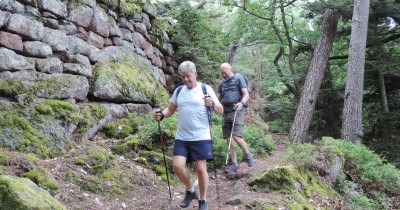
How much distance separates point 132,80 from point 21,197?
19.2 ft

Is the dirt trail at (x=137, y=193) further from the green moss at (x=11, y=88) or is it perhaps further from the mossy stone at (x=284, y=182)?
the green moss at (x=11, y=88)

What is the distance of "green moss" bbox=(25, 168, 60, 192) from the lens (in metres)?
4.59

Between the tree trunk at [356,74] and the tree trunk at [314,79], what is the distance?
1.39 m

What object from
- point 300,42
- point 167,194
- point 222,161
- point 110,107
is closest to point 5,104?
point 110,107

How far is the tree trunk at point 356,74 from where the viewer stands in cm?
1020

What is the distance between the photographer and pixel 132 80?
8.94 metres

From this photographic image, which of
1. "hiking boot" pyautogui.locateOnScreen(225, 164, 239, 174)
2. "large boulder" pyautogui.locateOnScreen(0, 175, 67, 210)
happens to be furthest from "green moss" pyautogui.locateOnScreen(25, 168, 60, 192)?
"hiking boot" pyautogui.locateOnScreen(225, 164, 239, 174)

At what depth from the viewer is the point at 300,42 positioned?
49.1 feet

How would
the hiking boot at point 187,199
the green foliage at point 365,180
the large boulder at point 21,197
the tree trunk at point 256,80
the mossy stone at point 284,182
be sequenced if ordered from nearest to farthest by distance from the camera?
1. the large boulder at point 21,197
2. the hiking boot at point 187,199
3. the mossy stone at point 284,182
4. the green foliage at point 365,180
5. the tree trunk at point 256,80

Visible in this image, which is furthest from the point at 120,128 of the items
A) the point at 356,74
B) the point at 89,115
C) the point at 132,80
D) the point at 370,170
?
the point at 356,74

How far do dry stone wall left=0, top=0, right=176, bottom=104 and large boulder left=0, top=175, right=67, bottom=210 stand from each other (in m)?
3.14

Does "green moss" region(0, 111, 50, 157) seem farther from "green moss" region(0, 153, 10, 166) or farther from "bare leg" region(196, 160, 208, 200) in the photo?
"bare leg" region(196, 160, 208, 200)

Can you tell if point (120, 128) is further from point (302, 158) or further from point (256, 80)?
point (256, 80)

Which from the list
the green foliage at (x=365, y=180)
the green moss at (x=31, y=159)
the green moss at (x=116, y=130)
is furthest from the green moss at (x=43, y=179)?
the green foliage at (x=365, y=180)
